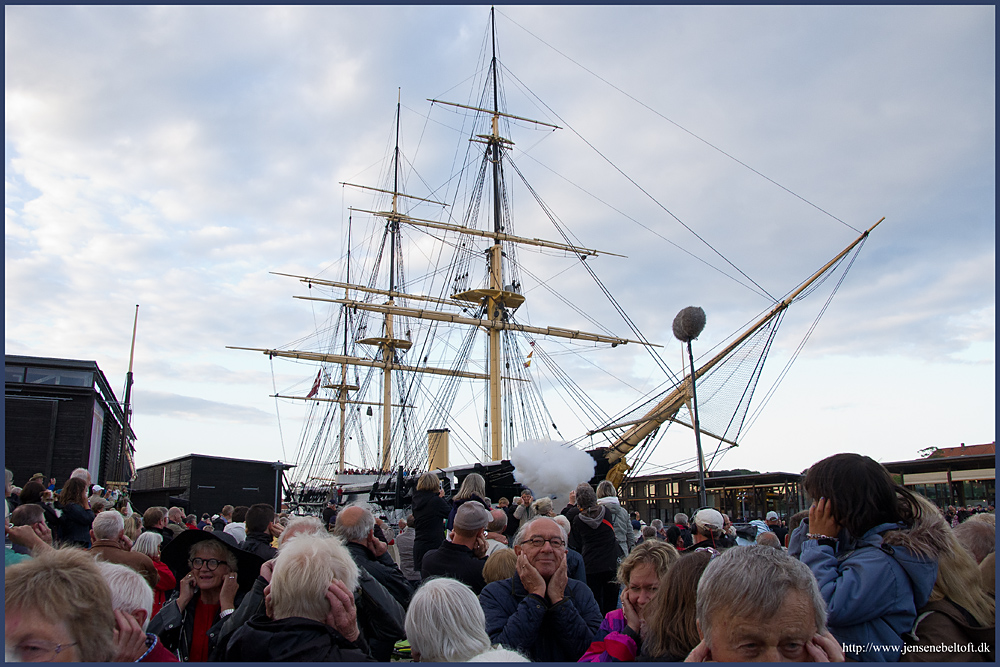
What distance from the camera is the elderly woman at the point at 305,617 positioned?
9.05ft

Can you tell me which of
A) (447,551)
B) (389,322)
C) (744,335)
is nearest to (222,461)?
(744,335)

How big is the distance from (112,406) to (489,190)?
21.0 metres

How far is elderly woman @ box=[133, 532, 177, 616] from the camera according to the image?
4930mm

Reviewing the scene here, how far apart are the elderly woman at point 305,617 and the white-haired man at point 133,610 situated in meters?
0.28

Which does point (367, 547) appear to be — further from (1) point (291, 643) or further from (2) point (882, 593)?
(2) point (882, 593)

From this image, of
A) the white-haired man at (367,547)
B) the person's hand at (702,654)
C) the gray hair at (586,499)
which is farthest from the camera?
the gray hair at (586,499)

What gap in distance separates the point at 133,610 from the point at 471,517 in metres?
2.39

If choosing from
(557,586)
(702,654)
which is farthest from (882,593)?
(557,586)

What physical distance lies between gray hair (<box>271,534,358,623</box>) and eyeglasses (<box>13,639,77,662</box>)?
822mm

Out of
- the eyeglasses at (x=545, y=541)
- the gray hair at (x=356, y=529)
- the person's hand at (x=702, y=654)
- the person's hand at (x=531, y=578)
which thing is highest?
the gray hair at (x=356, y=529)

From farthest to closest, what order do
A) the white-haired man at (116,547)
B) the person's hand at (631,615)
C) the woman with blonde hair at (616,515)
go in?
the woman with blonde hair at (616,515)
the white-haired man at (116,547)
the person's hand at (631,615)

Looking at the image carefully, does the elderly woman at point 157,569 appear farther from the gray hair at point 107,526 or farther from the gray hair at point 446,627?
the gray hair at point 446,627

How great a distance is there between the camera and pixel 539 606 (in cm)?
360

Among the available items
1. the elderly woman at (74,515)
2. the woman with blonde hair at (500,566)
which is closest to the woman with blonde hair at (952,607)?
the woman with blonde hair at (500,566)
